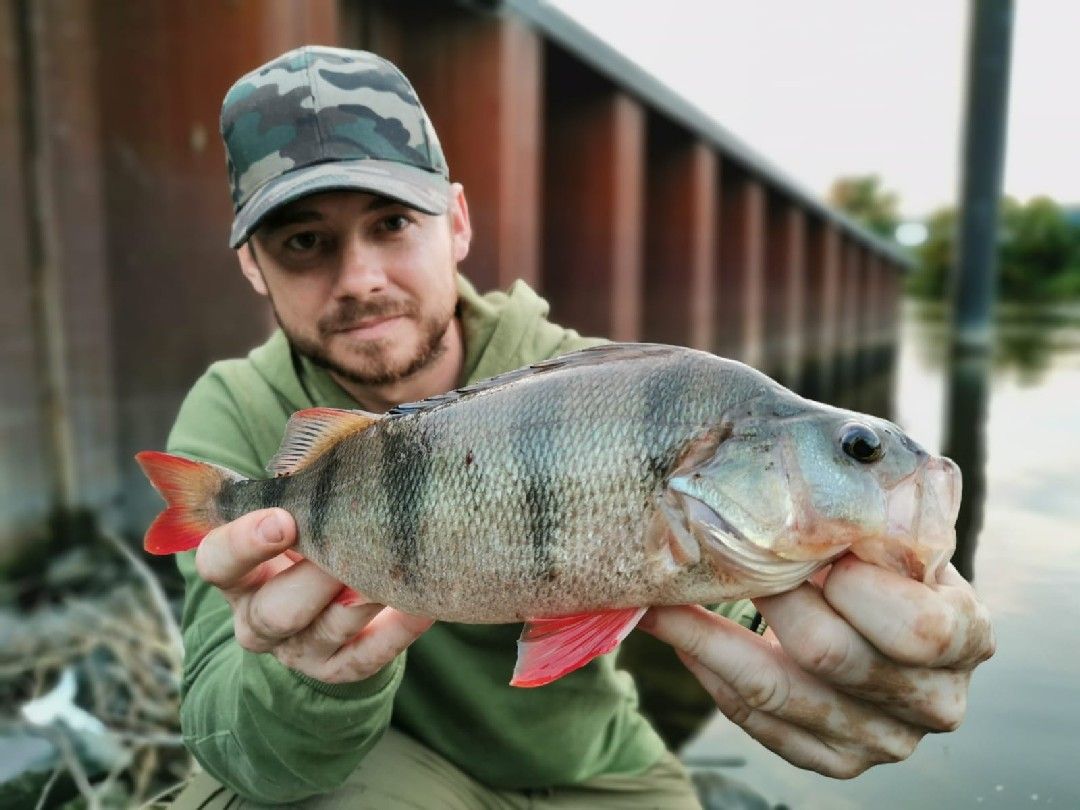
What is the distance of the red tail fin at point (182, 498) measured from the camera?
1.70m

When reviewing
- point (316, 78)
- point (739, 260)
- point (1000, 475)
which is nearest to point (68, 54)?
point (316, 78)

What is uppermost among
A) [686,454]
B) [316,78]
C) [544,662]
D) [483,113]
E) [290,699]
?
[483,113]

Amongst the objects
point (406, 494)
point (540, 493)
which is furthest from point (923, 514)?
point (406, 494)

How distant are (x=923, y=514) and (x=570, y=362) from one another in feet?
1.89

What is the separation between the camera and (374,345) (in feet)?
7.17

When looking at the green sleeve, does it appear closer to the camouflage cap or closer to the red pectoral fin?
the red pectoral fin

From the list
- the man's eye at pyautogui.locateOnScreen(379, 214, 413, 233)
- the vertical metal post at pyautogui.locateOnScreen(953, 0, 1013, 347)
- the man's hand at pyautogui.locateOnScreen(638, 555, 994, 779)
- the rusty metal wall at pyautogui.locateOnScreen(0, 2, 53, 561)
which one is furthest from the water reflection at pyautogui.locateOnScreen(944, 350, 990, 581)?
the rusty metal wall at pyautogui.locateOnScreen(0, 2, 53, 561)

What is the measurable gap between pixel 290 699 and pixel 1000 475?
18.4 ft

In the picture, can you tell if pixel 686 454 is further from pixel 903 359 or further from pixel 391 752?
pixel 903 359

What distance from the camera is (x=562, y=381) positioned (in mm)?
1498

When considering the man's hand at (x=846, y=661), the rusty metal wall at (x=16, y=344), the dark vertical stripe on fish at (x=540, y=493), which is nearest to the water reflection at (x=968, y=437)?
the man's hand at (x=846, y=661)

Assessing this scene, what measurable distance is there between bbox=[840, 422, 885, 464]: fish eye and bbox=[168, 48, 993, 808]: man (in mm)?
164

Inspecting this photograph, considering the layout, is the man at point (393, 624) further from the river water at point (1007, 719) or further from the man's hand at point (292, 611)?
the river water at point (1007, 719)

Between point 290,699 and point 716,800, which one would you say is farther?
point 716,800
